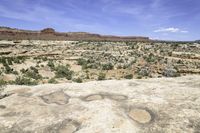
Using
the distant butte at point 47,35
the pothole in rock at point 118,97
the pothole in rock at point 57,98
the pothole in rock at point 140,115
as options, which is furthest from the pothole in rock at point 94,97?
the distant butte at point 47,35

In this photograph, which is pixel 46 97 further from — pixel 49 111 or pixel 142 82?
pixel 142 82

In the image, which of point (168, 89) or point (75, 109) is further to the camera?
point (168, 89)

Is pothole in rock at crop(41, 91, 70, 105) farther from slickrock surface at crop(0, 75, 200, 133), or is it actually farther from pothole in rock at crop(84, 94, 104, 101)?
pothole in rock at crop(84, 94, 104, 101)

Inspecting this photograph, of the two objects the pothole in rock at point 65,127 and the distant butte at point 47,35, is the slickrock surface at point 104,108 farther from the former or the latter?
the distant butte at point 47,35

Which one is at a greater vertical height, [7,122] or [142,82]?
[142,82]

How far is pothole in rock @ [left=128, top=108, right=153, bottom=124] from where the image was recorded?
4964 millimetres

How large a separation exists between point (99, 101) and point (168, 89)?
1880mm

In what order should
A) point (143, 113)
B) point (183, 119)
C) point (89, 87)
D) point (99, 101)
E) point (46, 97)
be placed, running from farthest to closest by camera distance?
point (89, 87) → point (46, 97) → point (99, 101) → point (143, 113) → point (183, 119)

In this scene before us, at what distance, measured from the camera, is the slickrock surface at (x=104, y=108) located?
4754mm

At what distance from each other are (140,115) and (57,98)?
6.96 feet

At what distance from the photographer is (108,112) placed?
5168 millimetres

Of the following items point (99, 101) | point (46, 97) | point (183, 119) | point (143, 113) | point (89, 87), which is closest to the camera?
point (183, 119)

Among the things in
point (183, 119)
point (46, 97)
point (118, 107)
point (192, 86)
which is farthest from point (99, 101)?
point (192, 86)

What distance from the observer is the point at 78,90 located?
6574 millimetres
